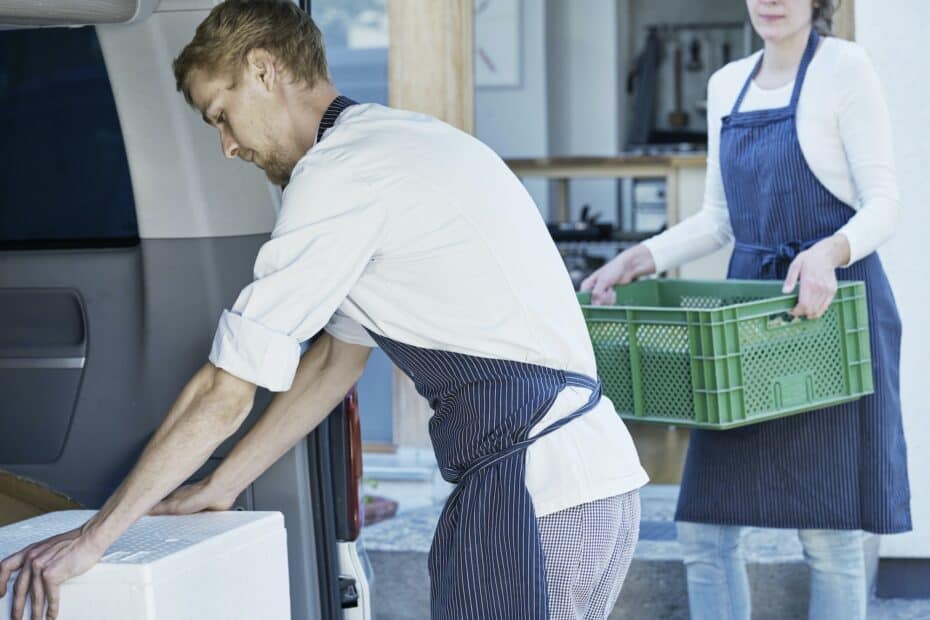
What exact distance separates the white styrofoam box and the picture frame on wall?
7.23m

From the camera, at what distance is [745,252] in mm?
2980

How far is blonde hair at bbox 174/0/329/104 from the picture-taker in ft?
6.19

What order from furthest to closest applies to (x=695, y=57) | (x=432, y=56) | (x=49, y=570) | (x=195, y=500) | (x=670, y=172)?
(x=695, y=57), (x=670, y=172), (x=432, y=56), (x=195, y=500), (x=49, y=570)

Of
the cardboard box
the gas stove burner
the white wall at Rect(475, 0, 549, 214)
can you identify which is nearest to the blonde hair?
the cardboard box

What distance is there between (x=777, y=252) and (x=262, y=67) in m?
1.37

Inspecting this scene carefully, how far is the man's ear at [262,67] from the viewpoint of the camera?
190 cm

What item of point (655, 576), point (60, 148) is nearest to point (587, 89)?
point (655, 576)

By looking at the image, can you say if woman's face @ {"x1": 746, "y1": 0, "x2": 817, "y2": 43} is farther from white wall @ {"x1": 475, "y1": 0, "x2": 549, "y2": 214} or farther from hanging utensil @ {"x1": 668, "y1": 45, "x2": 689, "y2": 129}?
hanging utensil @ {"x1": 668, "y1": 45, "x2": 689, "y2": 129}

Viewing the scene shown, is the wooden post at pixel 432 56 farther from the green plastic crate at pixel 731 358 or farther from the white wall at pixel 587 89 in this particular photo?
the white wall at pixel 587 89

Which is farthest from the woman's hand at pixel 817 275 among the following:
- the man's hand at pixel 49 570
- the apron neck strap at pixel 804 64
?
the man's hand at pixel 49 570

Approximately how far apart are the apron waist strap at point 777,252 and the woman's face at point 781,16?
416 millimetres

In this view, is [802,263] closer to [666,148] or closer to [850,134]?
[850,134]

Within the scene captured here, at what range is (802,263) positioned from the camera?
2689mm

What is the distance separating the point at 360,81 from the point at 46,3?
133 inches
